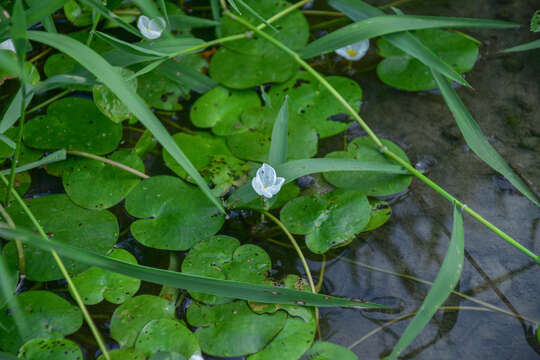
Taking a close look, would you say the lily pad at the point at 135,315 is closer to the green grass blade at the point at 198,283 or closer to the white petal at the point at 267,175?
the green grass blade at the point at 198,283

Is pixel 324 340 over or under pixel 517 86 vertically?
under

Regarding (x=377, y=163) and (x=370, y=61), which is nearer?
(x=377, y=163)

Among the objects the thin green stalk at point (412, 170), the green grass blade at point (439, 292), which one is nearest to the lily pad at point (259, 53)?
the thin green stalk at point (412, 170)

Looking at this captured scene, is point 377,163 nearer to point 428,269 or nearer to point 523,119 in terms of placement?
point 428,269

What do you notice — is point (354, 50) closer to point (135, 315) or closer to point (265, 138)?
point (265, 138)

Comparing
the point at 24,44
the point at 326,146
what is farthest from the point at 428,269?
the point at 24,44

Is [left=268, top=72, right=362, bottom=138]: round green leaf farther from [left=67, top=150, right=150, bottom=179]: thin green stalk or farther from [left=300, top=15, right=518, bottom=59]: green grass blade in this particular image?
[left=67, top=150, right=150, bottom=179]: thin green stalk

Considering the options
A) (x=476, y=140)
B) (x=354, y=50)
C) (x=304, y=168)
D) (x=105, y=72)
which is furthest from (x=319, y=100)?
(x=105, y=72)
